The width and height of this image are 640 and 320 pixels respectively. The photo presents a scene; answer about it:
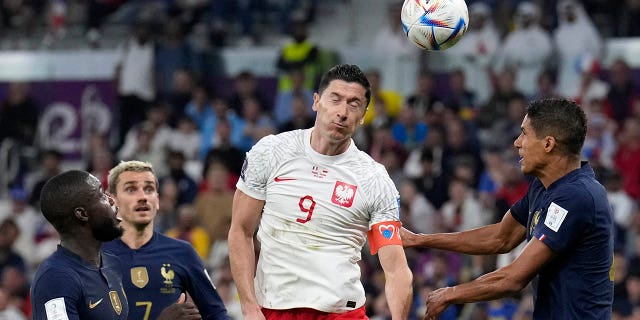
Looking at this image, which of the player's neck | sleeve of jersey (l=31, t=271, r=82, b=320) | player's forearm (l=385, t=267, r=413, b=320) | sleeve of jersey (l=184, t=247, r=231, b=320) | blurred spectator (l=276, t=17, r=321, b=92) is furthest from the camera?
blurred spectator (l=276, t=17, r=321, b=92)

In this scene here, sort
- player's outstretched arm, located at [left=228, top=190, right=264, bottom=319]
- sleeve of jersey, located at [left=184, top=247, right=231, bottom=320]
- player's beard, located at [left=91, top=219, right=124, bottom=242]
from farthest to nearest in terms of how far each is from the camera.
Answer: sleeve of jersey, located at [left=184, top=247, right=231, bottom=320], player's outstretched arm, located at [left=228, top=190, right=264, bottom=319], player's beard, located at [left=91, top=219, right=124, bottom=242]

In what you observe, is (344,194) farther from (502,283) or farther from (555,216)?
(555,216)

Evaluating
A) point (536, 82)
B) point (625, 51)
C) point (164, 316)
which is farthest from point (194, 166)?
point (164, 316)

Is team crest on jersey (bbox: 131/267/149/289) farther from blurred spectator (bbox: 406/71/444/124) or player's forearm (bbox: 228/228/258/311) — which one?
blurred spectator (bbox: 406/71/444/124)

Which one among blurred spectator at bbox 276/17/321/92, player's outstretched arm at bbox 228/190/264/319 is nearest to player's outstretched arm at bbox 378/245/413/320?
player's outstretched arm at bbox 228/190/264/319

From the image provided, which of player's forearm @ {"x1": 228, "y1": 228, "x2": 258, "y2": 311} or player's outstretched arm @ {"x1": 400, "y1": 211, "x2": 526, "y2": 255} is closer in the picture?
player's forearm @ {"x1": 228, "y1": 228, "x2": 258, "y2": 311}

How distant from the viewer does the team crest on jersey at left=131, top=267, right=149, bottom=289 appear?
7820mm

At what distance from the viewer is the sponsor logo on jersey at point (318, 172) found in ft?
24.0

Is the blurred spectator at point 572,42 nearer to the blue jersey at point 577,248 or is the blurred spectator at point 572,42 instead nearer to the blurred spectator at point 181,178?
the blurred spectator at point 181,178

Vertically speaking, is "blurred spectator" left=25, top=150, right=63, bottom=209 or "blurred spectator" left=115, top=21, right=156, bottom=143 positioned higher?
"blurred spectator" left=115, top=21, right=156, bottom=143

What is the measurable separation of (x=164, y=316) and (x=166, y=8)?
1299cm

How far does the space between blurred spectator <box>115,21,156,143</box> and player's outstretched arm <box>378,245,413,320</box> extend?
10754 mm

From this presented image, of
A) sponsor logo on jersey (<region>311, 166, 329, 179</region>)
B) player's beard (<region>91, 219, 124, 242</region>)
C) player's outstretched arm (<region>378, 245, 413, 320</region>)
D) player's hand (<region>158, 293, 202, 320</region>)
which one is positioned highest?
sponsor logo on jersey (<region>311, 166, 329, 179</region>)

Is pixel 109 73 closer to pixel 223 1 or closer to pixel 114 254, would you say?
pixel 223 1
